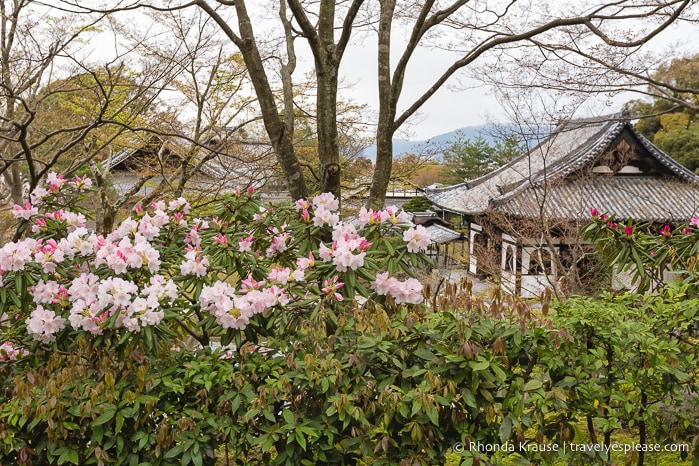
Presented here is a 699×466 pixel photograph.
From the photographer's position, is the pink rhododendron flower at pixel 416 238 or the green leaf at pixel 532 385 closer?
the green leaf at pixel 532 385

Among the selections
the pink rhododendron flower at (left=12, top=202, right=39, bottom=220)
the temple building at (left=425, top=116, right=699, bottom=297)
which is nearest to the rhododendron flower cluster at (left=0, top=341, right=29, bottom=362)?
the pink rhododendron flower at (left=12, top=202, right=39, bottom=220)

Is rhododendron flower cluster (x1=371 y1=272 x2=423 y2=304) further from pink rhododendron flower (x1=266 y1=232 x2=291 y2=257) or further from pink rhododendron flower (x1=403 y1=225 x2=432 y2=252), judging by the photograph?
pink rhododendron flower (x1=266 y1=232 x2=291 y2=257)

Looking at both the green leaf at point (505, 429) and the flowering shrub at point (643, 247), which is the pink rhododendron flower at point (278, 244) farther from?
the flowering shrub at point (643, 247)

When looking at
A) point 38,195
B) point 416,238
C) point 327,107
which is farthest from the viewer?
point 327,107

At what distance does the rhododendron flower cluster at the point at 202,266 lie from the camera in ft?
7.16

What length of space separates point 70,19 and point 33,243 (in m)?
5.71

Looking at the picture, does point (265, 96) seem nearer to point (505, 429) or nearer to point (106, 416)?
point (106, 416)

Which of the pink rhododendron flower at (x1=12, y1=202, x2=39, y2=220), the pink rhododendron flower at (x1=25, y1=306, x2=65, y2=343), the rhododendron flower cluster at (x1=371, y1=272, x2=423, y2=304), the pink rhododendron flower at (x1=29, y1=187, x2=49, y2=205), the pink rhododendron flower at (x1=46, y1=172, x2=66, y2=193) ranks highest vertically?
the pink rhododendron flower at (x1=46, y1=172, x2=66, y2=193)

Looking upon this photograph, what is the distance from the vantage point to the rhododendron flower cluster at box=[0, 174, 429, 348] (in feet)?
7.16

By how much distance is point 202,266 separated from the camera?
240cm

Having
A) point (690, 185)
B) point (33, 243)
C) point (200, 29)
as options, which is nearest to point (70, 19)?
point (200, 29)

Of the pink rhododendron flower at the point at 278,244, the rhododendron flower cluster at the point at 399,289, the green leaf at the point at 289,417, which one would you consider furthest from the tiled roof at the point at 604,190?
the green leaf at the point at 289,417

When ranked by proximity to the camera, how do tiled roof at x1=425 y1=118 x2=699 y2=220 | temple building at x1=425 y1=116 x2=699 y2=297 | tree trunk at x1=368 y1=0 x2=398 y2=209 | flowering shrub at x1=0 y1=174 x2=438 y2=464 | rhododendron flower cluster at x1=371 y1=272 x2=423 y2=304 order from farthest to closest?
tiled roof at x1=425 y1=118 x2=699 y2=220, temple building at x1=425 y1=116 x2=699 y2=297, tree trunk at x1=368 y1=0 x2=398 y2=209, rhododendron flower cluster at x1=371 y1=272 x2=423 y2=304, flowering shrub at x1=0 y1=174 x2=438 y2=464

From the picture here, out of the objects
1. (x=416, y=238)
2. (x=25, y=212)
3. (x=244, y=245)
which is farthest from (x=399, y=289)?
(x=25, y=212)
